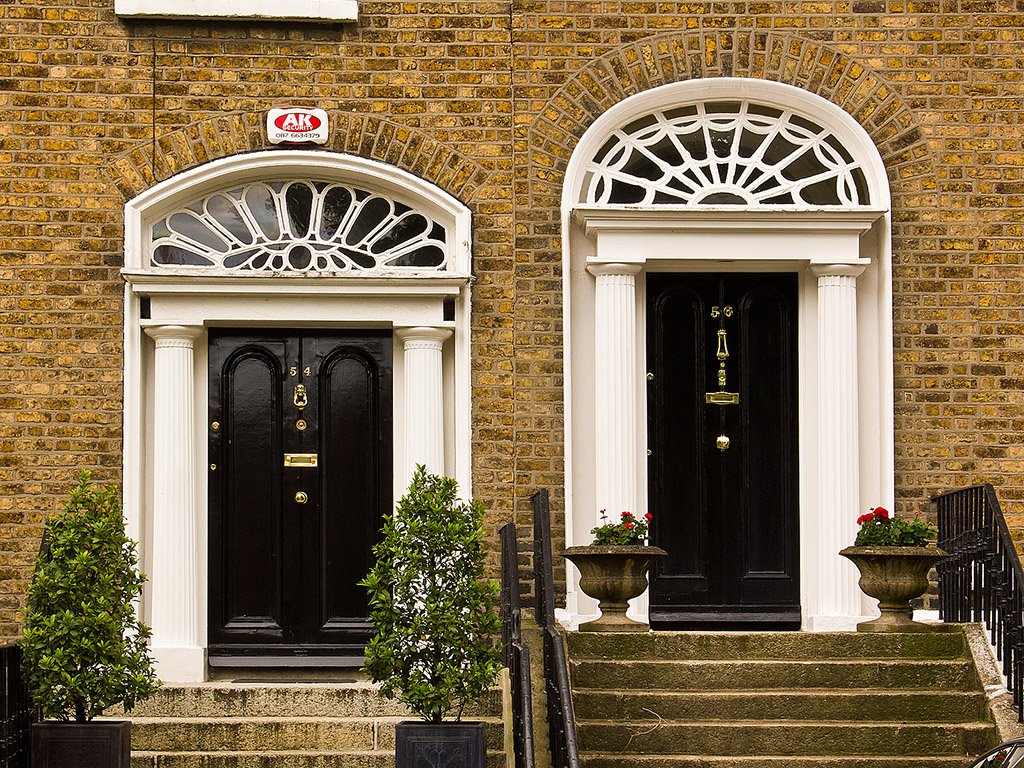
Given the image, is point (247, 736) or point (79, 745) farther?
point (247, 736)

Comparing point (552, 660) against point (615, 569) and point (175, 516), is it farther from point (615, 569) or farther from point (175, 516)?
point (175, 516)

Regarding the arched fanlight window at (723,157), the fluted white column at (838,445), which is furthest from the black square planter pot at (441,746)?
the arched fanlight window at (723,157)

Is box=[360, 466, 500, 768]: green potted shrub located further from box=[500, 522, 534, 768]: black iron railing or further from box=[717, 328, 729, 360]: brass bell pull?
box=[717, 328, 729, 360]: brass bell pull

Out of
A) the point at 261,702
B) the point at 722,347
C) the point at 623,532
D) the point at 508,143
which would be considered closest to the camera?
the point at 261,702

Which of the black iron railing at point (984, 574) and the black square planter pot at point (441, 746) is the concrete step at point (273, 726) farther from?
the black iron railing at point (984, 574)

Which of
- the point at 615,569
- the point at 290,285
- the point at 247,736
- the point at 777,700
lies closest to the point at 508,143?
the point at 290,285

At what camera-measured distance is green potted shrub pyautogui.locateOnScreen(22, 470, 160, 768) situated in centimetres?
669

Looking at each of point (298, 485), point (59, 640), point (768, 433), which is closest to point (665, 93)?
point (768, 433)

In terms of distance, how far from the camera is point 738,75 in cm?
882

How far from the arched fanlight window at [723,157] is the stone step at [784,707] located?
3.06 metres

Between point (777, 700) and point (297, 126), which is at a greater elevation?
point (297, 126)

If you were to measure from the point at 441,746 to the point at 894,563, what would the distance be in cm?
282

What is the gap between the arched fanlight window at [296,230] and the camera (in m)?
8.77

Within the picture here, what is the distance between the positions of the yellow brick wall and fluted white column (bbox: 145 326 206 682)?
0.94 feet
